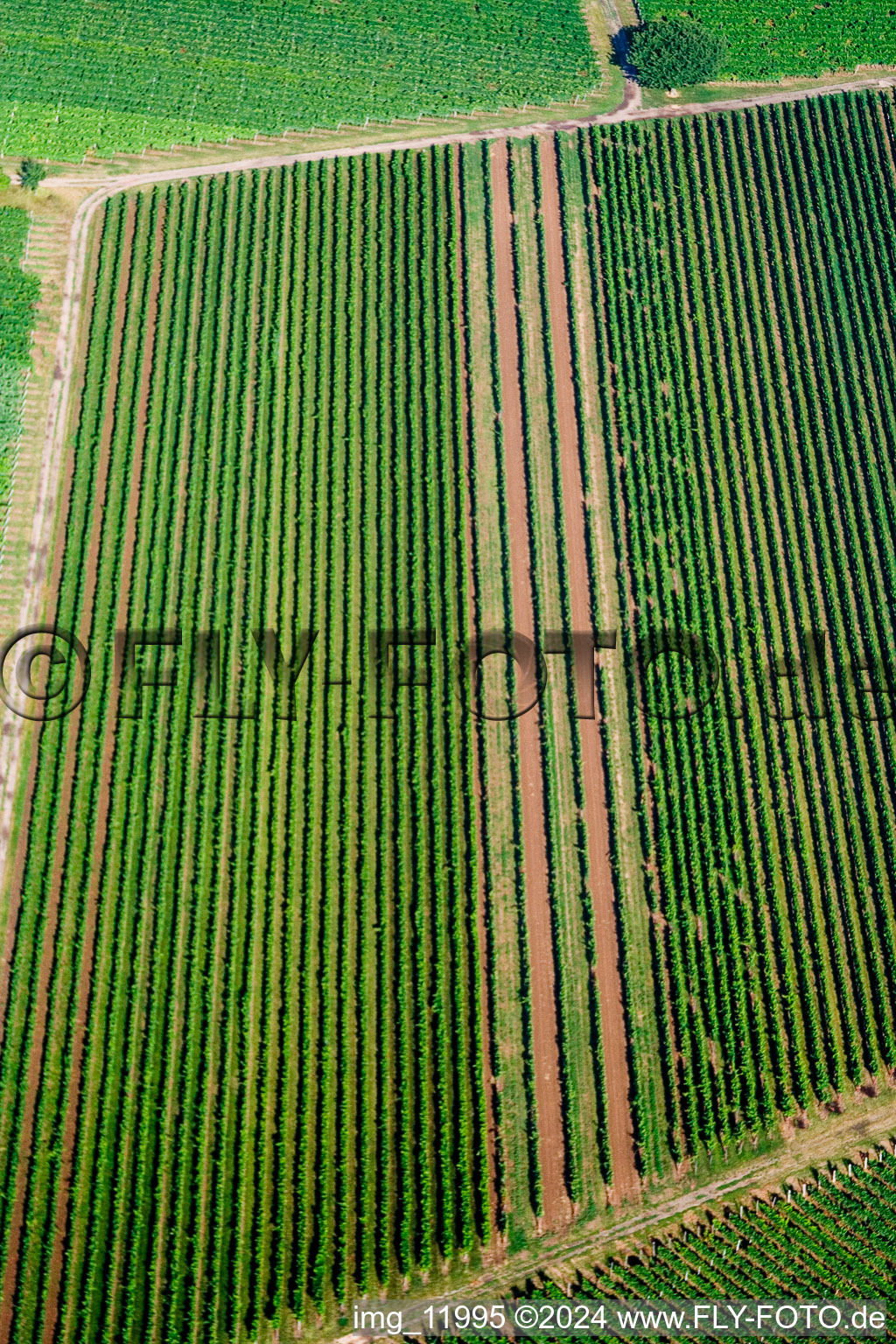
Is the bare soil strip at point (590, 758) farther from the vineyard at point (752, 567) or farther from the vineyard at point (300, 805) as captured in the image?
the vineyard at point (752, 567)

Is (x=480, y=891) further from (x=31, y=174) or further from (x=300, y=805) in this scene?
(x=31, y=174)

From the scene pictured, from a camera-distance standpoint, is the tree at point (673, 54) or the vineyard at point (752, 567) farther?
the tree at point (673, 54)

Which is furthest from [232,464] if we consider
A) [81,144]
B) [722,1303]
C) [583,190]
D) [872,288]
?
[722,1303]

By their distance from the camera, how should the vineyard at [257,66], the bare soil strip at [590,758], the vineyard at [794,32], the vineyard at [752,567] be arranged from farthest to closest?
the vineyard at [794,32] < the vineyard at [257,66] < the vineyard at [752,567] < the bare soil strip at [590,758]

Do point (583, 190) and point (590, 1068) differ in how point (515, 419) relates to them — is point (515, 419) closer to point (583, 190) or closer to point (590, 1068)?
point (583, 190)

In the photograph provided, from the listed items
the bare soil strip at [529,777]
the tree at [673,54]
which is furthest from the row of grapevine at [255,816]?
the tree at [673,54]

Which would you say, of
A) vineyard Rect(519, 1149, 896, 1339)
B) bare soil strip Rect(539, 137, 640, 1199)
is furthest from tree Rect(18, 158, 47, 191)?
vineyard Rect(519, 1149, 896, 1339)
